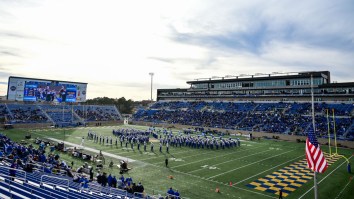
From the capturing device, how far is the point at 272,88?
171ft

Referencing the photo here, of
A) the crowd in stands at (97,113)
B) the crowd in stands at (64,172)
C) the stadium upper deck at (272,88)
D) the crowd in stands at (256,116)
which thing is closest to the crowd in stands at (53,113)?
the crowd in stands at (97,113)

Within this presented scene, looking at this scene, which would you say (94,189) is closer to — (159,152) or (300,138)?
(159,152)

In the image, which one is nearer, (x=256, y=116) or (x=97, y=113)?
(x=256, y=116)

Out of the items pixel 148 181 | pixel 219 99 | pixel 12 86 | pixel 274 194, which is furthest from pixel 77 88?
pixel 274 194

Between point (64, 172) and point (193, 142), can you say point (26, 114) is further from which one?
point (64, 172)

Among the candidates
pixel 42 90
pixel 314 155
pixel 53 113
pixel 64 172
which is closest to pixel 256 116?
pixel 314 155

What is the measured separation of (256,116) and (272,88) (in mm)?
9630

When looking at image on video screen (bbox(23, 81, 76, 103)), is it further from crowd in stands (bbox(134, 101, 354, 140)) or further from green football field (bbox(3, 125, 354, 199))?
green football field (bbox(3, 125, 354, 199))

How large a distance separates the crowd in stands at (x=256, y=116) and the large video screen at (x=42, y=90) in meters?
16.8

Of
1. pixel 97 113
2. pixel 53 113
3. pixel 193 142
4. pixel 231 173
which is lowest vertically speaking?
pixel 231 173

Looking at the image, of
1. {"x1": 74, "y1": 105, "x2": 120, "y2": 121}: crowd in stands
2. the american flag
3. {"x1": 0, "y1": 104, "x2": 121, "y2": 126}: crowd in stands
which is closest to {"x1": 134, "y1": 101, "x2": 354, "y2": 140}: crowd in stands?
{"x1": 74, "y1": 105, "x2": 120, "y2": 121}: crowd in stands

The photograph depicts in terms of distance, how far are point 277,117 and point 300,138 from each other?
8183 mm

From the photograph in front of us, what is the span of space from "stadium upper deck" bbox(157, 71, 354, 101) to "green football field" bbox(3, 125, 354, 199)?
20.6 metres

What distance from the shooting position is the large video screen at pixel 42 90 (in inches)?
1748
